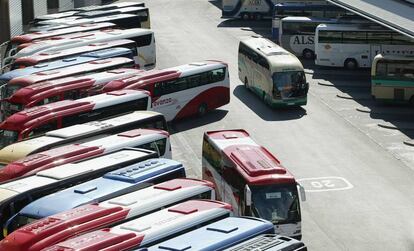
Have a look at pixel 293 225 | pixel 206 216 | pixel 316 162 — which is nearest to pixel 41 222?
pixel 206 216

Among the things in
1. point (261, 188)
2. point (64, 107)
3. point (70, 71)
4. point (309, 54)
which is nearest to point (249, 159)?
point (261, 188)

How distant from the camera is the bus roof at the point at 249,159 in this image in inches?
1134

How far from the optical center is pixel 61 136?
3438 cm

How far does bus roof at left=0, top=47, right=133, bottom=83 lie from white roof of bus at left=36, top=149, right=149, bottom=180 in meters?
13.2

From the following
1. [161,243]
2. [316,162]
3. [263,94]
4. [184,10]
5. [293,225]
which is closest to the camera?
[161,243]

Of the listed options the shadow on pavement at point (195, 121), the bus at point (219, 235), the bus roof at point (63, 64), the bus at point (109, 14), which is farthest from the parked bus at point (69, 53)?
the bus at point (219, 235)

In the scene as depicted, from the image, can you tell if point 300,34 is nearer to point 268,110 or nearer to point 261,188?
point 268,110

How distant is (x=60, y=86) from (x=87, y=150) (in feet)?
33.2

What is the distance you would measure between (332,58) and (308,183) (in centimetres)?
2300

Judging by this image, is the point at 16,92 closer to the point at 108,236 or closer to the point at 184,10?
the point at 108,236

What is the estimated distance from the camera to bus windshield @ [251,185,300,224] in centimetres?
2852

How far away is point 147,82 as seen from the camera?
140ft

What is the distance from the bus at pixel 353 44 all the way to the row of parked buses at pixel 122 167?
429 inches

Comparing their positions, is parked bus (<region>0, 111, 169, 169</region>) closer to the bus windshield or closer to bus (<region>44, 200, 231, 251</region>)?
the bus windshield
